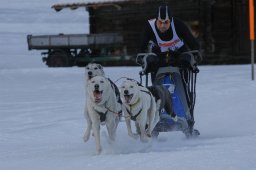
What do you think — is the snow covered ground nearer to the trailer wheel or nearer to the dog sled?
the dog sled

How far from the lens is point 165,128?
7.27 metres

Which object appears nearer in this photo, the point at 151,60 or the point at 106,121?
the point at 106,121

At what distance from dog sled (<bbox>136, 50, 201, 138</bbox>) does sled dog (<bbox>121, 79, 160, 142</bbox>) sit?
61 cm

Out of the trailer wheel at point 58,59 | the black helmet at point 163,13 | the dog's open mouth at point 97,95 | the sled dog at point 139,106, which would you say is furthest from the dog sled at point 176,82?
the trailer wheel at point 58,59

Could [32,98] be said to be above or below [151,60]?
below

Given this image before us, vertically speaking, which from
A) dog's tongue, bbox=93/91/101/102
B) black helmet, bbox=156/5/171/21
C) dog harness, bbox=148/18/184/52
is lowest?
dog's tongue, bbox=93/91/101/102

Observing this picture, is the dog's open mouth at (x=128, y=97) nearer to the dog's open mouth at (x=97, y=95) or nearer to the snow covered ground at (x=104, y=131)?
the dog's open mouth at (x=97, y=95)

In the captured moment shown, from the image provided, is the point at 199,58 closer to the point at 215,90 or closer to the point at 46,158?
the point at 46,158

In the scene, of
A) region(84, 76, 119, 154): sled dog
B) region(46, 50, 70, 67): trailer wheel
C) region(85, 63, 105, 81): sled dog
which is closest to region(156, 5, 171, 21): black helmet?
region(85, 63, 105, 81): sled dog

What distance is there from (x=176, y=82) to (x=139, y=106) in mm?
1182

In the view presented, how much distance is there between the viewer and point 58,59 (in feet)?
85.6

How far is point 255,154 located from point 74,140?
10.2 feet

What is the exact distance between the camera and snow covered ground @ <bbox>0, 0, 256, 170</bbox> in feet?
17.9

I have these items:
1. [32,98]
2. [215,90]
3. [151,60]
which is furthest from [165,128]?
[32,98]
